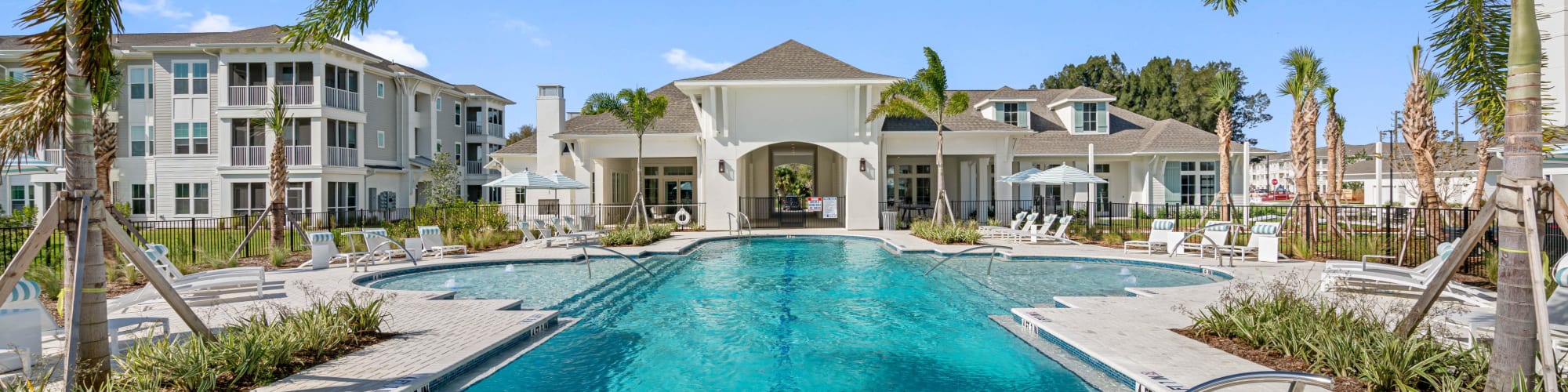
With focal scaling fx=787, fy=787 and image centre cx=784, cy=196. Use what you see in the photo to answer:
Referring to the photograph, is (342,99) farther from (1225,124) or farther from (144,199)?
(1225,124)

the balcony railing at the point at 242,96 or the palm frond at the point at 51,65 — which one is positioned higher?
the balcony railing at the point at 242,96

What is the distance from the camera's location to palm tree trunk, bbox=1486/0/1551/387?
13.4ft

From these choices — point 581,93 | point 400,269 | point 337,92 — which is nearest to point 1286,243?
point 400,269

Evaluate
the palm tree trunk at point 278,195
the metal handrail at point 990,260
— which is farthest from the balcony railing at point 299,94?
the metal handrail at point 990,260

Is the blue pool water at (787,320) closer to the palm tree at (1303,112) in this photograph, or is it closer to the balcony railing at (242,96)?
the palm tree at (1303,112)

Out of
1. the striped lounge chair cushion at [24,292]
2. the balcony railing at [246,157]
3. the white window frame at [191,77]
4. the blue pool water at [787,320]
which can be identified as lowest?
the blue pool water at [787,320]

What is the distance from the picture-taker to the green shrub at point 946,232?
17.8 meters

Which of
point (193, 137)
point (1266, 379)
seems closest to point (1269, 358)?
point (1266, 379)

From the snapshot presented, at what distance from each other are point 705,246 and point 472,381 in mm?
12775

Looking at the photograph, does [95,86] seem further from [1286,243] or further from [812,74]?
[812,74]

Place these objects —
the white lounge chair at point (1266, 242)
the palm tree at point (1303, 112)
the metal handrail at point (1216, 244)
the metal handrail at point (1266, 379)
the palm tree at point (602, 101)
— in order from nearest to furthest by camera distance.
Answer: the metal handrail at point (1266, 379) < the metal handrail at point (1216, 244) < the white lounge chair at point (1266, 242) < the palm tree at point (1303, 112) < the palm tree at point (602, 101)

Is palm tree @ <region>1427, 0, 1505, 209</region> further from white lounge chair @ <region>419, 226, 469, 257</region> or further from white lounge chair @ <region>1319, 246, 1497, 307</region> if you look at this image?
white lounge chair @ <region>419, 226, 469, 257</region>

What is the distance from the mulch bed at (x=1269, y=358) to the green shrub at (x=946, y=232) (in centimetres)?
1062

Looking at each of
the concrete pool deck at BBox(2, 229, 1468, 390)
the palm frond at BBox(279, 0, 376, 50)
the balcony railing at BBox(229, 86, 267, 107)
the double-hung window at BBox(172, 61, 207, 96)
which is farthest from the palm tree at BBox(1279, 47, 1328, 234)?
the double-hung window at BBox(172, 61, 207, 96)
